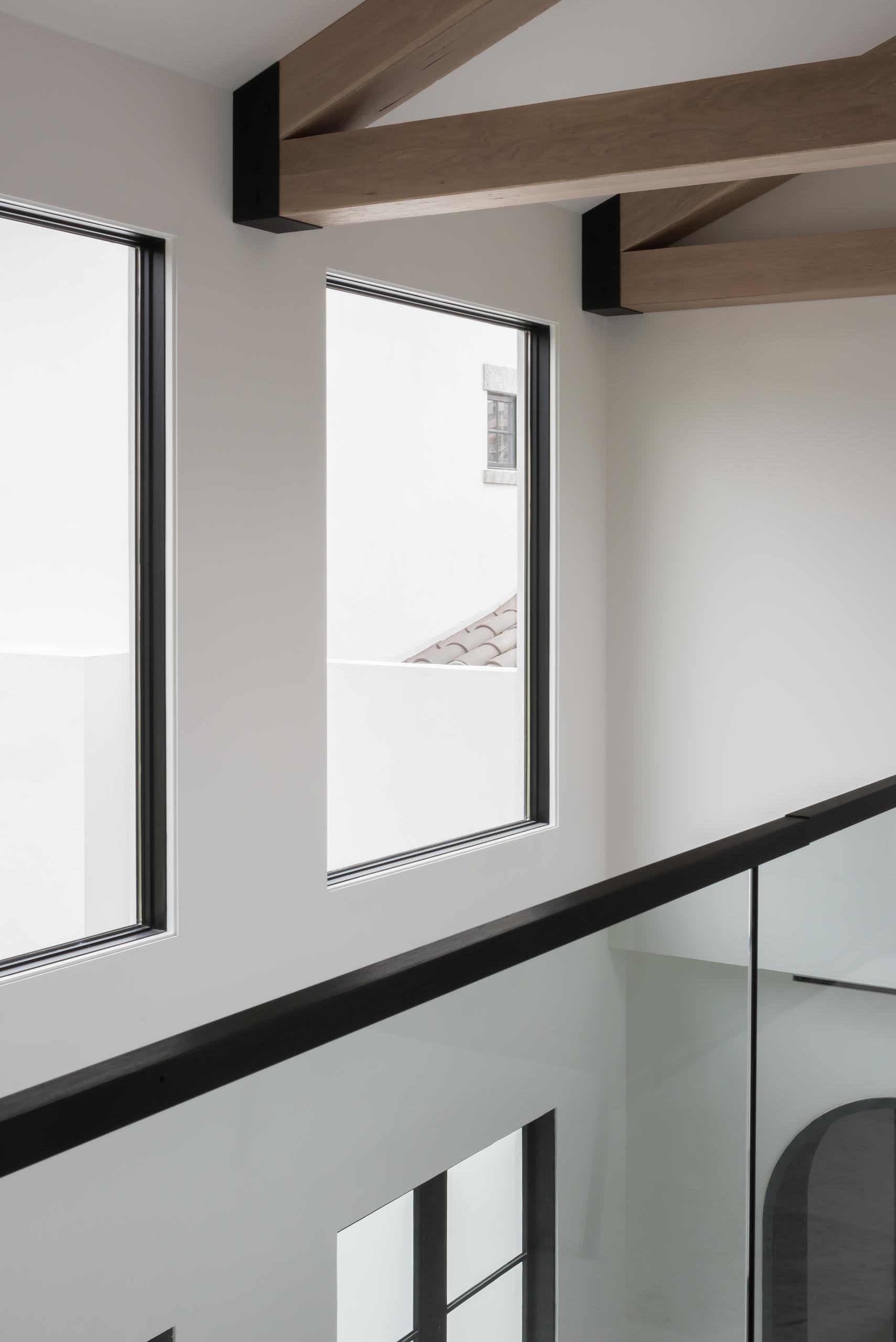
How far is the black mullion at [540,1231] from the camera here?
1.41 metres

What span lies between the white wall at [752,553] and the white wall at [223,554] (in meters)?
1.28

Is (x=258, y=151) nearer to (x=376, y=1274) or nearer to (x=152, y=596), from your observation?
(x=152, y=596)

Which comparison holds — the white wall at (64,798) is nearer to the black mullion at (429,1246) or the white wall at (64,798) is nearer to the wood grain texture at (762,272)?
the black mullion at (429,1246)

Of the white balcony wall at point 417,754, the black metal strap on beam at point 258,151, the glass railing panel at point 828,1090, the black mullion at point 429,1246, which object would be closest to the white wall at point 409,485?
the white balcony wall at point 417,754

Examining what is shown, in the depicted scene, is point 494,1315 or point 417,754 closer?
point 494,1315

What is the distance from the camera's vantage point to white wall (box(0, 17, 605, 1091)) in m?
3.02

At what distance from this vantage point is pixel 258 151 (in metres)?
3.35

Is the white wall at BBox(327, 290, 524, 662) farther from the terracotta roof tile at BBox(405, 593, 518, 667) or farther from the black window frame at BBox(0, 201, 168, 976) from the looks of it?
the black window frame at BBox(0, 201, 168, 976)

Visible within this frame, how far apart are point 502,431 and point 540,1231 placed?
12.1ft

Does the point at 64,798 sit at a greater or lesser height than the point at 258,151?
lesser

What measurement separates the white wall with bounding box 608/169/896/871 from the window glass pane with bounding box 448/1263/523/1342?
11.2 feet

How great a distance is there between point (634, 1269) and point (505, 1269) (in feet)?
0.92

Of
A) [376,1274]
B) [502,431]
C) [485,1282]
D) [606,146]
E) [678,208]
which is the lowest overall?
[485,1282]

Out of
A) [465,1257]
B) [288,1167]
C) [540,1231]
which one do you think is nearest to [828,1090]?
[540,1231]
